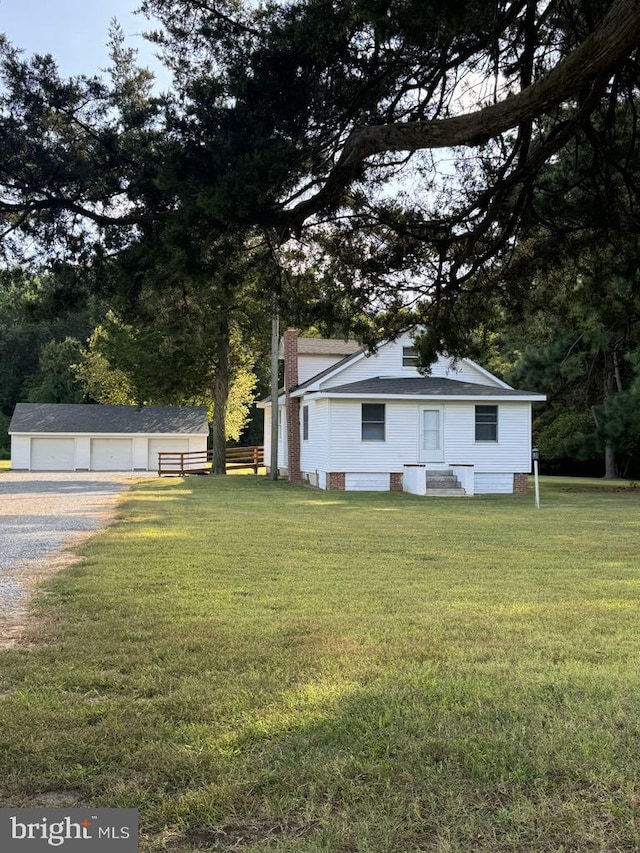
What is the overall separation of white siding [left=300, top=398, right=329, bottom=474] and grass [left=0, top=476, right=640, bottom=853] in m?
14.3

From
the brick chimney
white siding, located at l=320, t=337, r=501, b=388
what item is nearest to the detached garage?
the brick chimney

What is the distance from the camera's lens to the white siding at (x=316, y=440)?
22.7 m

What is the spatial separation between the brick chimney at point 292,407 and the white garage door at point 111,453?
1533 cm

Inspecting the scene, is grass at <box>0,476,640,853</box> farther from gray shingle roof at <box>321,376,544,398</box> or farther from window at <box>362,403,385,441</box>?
window at <box>362,403,385,441</box>

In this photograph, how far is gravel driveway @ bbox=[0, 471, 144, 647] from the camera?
661 cm

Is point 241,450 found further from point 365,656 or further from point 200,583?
point 365,656

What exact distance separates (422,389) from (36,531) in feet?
43.7

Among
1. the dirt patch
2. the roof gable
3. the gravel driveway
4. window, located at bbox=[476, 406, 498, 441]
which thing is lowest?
the dirt patch

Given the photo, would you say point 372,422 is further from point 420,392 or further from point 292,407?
point 292,407

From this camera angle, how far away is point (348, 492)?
21359mm

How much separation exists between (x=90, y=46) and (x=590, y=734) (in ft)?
17.6

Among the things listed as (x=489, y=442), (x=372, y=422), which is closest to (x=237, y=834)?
(x=372, y=422)
